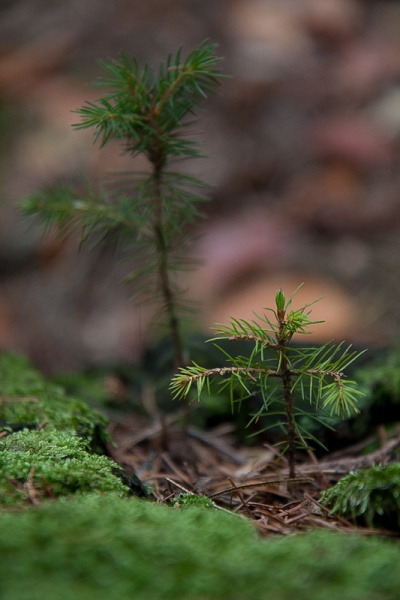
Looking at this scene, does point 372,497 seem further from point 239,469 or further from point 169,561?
point 239,469

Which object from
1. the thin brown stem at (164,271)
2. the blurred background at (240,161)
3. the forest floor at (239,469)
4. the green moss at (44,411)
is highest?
the blurred background at (240,161)

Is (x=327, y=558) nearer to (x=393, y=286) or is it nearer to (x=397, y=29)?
(x=393, y=286)

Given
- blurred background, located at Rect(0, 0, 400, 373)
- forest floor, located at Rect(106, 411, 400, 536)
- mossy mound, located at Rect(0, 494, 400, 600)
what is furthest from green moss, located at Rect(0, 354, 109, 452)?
blurred background, located at Rect(0, 0, 400, 373)

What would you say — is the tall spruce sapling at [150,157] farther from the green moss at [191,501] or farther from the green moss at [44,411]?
the green moss at [191,501]

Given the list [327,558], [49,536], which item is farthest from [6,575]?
[327,558]

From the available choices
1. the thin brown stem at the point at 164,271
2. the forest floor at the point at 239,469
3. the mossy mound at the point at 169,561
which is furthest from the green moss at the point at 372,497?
the thin brown stem at the point at 164,271
